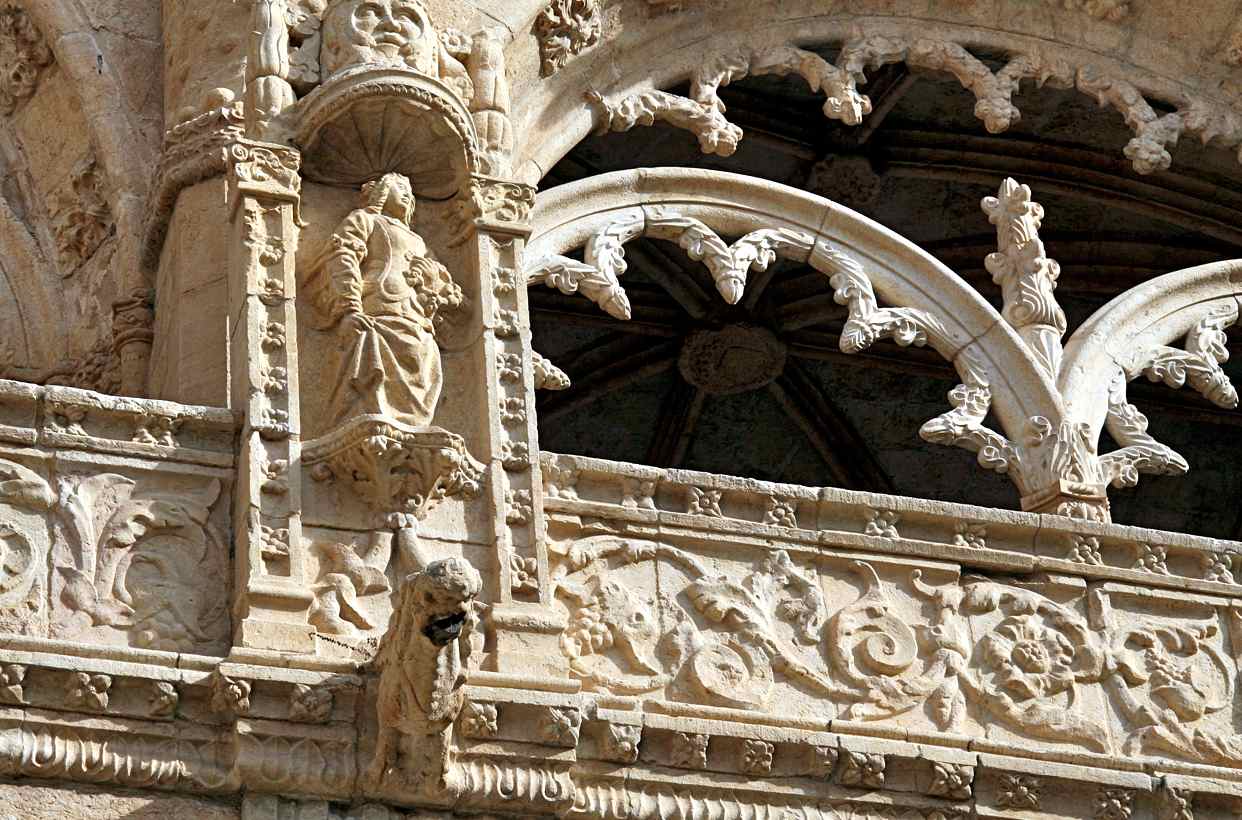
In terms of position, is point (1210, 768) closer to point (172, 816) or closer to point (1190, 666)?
point (1190, 666)

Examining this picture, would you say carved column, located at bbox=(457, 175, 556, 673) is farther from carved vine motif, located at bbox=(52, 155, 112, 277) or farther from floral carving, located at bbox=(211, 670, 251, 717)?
carved vine motif, located at bbox=(52, 155, 112, 277)

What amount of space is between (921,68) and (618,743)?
14.8 feet

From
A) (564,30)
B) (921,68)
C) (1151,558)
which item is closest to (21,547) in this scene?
(564,30)

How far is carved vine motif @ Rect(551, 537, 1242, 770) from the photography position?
9.56m

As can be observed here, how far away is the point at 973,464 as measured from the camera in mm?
16828

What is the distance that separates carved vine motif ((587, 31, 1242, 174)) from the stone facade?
26mm

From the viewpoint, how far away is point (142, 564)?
898 cm

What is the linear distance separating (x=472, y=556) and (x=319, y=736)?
90 centimetres

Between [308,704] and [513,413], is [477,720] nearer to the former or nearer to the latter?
[308,704]

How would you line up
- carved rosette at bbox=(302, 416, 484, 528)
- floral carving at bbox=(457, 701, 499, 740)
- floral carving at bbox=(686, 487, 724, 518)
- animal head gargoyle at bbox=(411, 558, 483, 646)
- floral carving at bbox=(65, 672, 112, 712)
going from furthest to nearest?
floral carving at bbox=(686, 487, 724, 518)
carved rosette at bbox=(302, 416, 484, 528)
floral carving at bbox=(457, 701, 499, 740)
floral carving at bbox=(65, 672, 112, 712)
animal head gargoyle at bbox=(411, 558, 483, 646)

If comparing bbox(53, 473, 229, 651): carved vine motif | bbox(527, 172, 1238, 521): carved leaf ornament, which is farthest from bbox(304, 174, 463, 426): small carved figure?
bbox(527, 172, 1238, 521): carved leaf ornament

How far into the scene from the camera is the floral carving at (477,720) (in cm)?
870

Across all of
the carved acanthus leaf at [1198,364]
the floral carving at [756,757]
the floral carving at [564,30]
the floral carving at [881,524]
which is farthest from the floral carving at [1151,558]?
the floral carving at [564,30]

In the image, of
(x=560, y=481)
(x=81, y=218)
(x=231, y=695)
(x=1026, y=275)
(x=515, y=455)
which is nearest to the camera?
(x=231, y=695)
